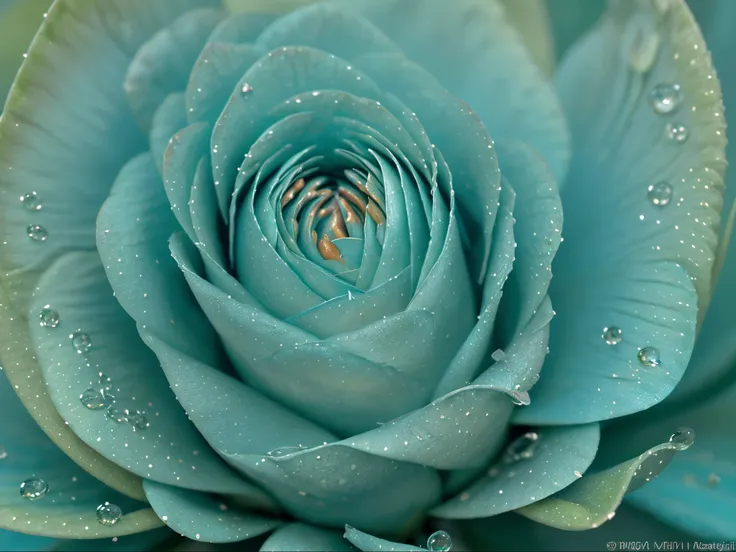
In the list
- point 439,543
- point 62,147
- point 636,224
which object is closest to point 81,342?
point 62,147

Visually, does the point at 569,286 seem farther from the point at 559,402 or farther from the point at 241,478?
the point at 241,478

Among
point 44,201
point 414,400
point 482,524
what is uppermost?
point 44,201

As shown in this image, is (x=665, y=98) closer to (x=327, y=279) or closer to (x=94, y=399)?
(x=327, y=279)

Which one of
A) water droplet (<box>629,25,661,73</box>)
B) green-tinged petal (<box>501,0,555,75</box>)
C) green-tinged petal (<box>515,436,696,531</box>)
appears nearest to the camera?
green-tinged petal (<box>515,436,696,531</box>)

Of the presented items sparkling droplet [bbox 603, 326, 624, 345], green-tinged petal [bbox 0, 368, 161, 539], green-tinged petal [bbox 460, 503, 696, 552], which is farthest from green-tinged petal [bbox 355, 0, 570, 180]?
green-tinged petal [bbox 0, 368, 161, 539]

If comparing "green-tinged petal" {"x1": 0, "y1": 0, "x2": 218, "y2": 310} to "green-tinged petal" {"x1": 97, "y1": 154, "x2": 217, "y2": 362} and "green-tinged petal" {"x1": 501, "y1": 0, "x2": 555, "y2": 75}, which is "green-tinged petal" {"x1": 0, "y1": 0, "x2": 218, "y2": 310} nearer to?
"green-tinged petal" {"x1": 97, "y1": 154, "x2": 217, "y2": 362}

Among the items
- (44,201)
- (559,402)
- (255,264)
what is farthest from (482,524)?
(44,201)

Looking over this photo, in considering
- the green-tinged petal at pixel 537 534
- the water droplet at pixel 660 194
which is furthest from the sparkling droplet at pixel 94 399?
the water droplet at pixel 660 194

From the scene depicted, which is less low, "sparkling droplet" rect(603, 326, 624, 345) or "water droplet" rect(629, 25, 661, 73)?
"water droplet" rect(629, 25, 661, 73)
